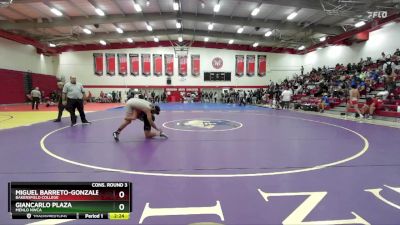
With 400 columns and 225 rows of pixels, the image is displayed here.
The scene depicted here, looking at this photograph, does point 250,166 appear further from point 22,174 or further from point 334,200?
point 22,174

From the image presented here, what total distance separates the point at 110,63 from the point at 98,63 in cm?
152

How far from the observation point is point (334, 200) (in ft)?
9.56

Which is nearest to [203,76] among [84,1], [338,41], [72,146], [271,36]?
[271,36]

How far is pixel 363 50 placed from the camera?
23078 millimetres

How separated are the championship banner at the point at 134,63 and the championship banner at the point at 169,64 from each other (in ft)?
Result: 12.1

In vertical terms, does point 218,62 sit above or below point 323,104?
above

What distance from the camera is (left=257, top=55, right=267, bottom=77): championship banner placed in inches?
1330

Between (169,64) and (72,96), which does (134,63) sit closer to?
(169,64)

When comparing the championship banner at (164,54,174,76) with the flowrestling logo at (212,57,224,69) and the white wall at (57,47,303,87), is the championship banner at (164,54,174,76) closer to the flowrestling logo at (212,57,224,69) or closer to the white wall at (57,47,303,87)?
the white wall at (57,47,303,87)

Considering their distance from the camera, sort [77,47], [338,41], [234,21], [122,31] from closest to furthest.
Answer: [234,21]
[338,41]
[122,31]
[77,47]

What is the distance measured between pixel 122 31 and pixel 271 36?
16264mm

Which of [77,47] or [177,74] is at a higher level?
[77,47]

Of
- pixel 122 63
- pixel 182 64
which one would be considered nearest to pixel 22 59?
pixel 122 63
